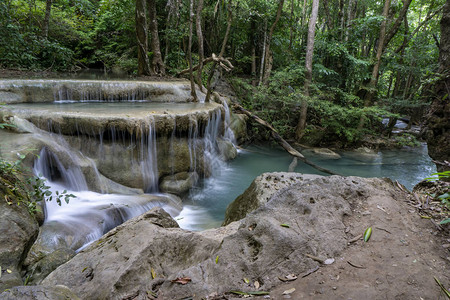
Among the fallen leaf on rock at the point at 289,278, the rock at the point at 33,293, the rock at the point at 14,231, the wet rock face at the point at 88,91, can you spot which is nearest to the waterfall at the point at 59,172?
the rock at the point at 14,231

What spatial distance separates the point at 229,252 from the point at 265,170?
7.47 meters

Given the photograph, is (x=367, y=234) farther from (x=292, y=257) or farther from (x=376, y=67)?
(x=376, y=67)

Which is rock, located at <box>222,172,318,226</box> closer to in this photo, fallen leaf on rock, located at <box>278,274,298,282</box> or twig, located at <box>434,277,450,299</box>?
fallen leaf on rock, located at <box>278,274,298,282</box>

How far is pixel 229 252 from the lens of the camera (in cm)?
191

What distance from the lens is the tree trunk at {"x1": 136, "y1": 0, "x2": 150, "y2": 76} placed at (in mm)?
10680

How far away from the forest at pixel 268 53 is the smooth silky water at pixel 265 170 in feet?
3.40

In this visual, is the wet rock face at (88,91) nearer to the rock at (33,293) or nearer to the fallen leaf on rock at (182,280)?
the rock at (33,293)

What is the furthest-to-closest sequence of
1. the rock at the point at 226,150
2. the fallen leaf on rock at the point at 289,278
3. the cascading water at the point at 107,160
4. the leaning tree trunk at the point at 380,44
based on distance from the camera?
the leaning tree trunk at the point at 380,44, the rock at the point at 226,150, the cascading water at the point at 107,160, the fallen leaf on rock at the point at 289,278

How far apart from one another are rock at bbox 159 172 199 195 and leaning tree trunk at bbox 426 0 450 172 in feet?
17.1

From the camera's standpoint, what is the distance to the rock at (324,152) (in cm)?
1084

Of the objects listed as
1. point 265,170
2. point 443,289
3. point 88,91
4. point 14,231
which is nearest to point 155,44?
point 88,91

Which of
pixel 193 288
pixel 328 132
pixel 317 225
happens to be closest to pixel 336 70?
pixel 328 132

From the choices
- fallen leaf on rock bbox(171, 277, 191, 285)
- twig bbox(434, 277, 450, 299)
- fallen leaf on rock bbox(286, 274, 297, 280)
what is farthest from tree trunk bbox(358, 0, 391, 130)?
fallen leaf on rock bbox(171, 277, 191, 285)

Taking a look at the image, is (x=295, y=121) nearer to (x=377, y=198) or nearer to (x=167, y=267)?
(x=377, y=198)
